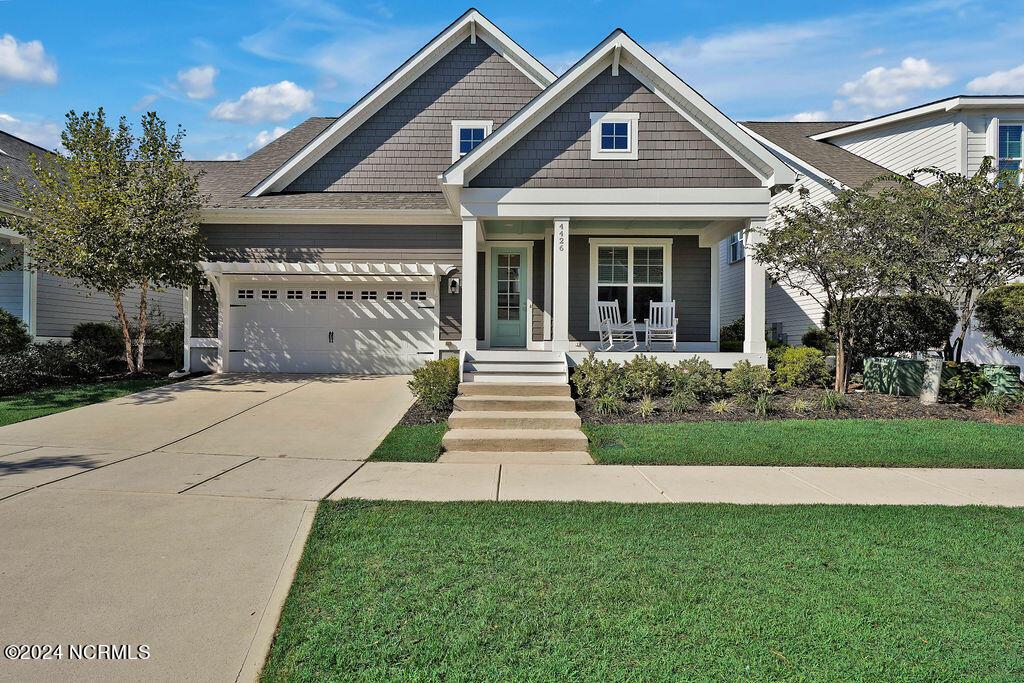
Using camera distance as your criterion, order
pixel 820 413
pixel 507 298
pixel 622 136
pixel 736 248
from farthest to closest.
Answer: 1. pixel 736 248
2. pixel 507 298
3. pixel 622 136
4. pixel 820 413

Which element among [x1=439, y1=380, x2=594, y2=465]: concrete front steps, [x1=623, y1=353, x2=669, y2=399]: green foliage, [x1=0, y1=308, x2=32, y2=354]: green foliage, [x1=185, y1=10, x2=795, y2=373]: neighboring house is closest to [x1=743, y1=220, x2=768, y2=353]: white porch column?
[x1=185, y1=10, x2=795, y2=373]: neighboring house

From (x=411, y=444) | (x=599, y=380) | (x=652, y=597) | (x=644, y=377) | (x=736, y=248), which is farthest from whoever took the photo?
(x=736, y=248)

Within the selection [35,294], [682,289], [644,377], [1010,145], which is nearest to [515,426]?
[644,377]

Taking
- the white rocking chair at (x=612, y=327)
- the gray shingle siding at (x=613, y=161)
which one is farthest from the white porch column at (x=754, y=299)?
the white rocking chair at (x=612, y=327)

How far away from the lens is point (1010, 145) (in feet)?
46.2

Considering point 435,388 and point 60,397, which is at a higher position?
point 435,388

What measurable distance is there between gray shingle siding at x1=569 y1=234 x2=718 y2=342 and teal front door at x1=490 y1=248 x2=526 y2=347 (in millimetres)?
1170

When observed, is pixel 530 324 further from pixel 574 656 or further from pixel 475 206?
pixel 574 656

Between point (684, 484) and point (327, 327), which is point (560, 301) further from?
point (327, 327)

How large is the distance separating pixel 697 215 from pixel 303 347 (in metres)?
8.79

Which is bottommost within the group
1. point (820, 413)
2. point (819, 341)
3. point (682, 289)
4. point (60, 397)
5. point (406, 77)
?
point (820, 413)

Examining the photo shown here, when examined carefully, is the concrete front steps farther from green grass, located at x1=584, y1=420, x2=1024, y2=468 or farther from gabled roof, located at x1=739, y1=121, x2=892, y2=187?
gabled roof, located at x1=739, y1=121, x2=892, y2=187

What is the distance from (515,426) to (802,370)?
5677 millimetres

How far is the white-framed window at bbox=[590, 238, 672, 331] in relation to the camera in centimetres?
1266
